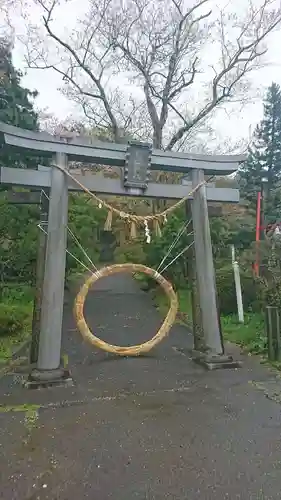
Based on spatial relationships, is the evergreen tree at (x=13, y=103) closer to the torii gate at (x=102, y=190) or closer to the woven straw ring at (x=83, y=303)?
the torii gate at (x=102, y=190)

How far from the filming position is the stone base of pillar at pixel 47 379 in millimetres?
4484

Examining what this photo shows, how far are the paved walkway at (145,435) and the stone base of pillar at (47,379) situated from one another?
112 mm

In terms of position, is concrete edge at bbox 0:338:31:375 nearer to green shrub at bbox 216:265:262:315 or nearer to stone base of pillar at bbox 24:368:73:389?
stone base of pillar at bbox 24:368:73:389

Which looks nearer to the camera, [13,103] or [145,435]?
[145,435]

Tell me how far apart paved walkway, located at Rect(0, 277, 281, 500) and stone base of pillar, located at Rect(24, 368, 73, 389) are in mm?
112

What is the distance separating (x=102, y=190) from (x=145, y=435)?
3121 millimetres

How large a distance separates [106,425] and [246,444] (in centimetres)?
117

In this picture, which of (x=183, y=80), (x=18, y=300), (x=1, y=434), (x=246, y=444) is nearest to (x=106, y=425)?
(x=1, y=434)

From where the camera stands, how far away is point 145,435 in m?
3.24

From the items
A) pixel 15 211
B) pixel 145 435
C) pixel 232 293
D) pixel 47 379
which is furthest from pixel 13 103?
pixel 145 435

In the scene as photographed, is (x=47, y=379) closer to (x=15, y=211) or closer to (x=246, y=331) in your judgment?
(x=246, y=331)

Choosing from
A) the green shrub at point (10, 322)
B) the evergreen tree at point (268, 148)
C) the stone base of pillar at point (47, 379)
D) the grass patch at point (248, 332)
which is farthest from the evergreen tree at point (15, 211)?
the evergreen tree at point (268, 148)

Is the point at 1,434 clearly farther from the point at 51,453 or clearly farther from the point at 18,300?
the point at 18,300

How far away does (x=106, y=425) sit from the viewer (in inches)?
136
